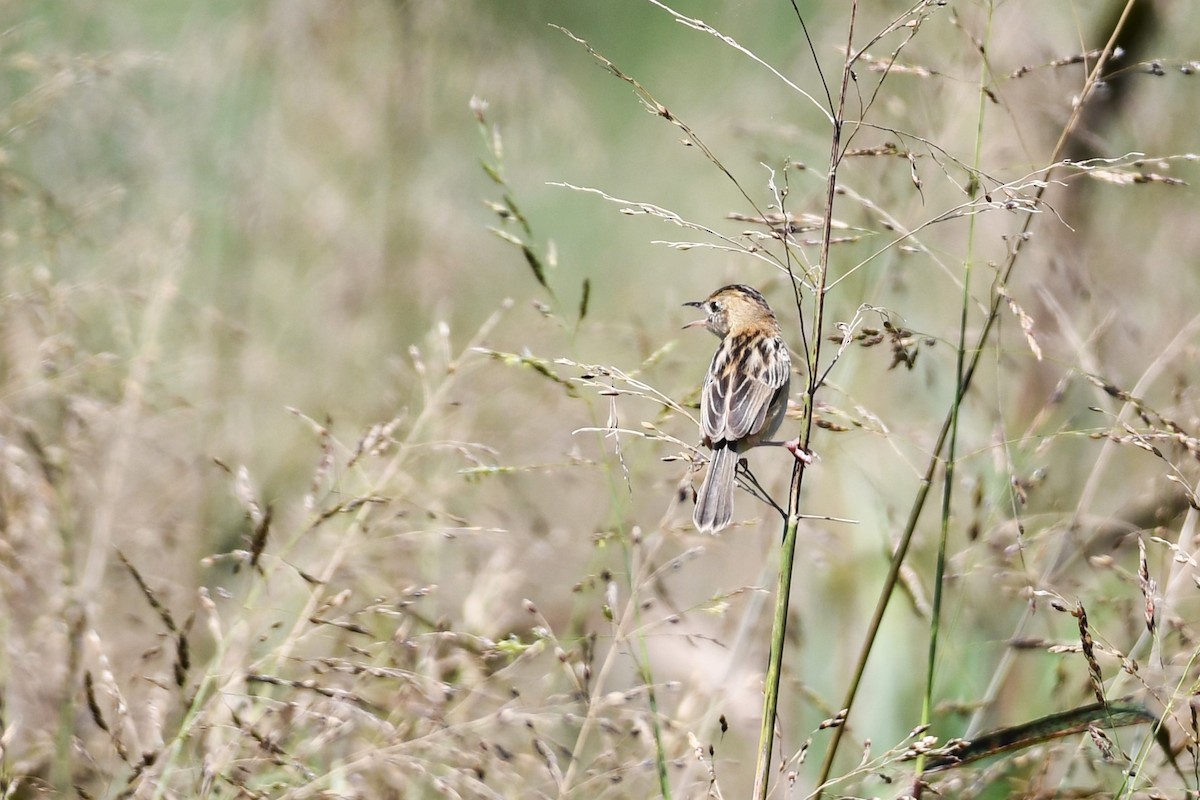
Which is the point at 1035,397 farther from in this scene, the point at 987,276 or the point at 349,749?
the point at 349,749

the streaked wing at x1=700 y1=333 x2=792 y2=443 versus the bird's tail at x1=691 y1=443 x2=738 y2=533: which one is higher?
the streaked wing at x1=700 y1=333 x2=792 y2=443

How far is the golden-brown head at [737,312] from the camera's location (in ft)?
9.94

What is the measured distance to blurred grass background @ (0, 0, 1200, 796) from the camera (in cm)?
253

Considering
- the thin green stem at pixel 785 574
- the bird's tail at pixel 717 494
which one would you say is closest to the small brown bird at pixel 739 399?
the bird's tail at pixel 717 494

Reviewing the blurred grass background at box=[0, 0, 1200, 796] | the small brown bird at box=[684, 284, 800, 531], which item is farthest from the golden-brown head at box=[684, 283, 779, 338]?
the blurred grass background at box=[0, 0, 1200, 796]

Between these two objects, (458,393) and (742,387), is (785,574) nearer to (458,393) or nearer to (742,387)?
(742,387)

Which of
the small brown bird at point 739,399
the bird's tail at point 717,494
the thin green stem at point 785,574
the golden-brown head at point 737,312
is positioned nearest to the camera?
the thin green stem at point 785,574

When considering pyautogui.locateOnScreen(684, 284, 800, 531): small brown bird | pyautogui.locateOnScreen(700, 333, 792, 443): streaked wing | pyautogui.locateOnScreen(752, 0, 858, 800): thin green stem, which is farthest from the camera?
pyautogui.locateOnScreen(700, 333, 792, 443): streaked wing

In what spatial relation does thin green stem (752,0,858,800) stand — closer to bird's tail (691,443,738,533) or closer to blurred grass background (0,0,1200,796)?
blurred grass background (0,0,1200,796)

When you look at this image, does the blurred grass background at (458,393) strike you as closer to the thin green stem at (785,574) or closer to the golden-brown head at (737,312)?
the golden-brown head at (737,312)

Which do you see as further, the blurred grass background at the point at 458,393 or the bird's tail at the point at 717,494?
the blurred grass background at the point at 458,393

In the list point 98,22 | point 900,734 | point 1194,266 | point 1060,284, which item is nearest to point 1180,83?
point 1194,266

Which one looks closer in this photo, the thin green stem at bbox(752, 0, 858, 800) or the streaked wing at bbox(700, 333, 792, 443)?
the thin green stem at bbox(752, 0, 858, 800)

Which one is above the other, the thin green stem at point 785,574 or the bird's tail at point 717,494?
the thin green stem at point 785,574
